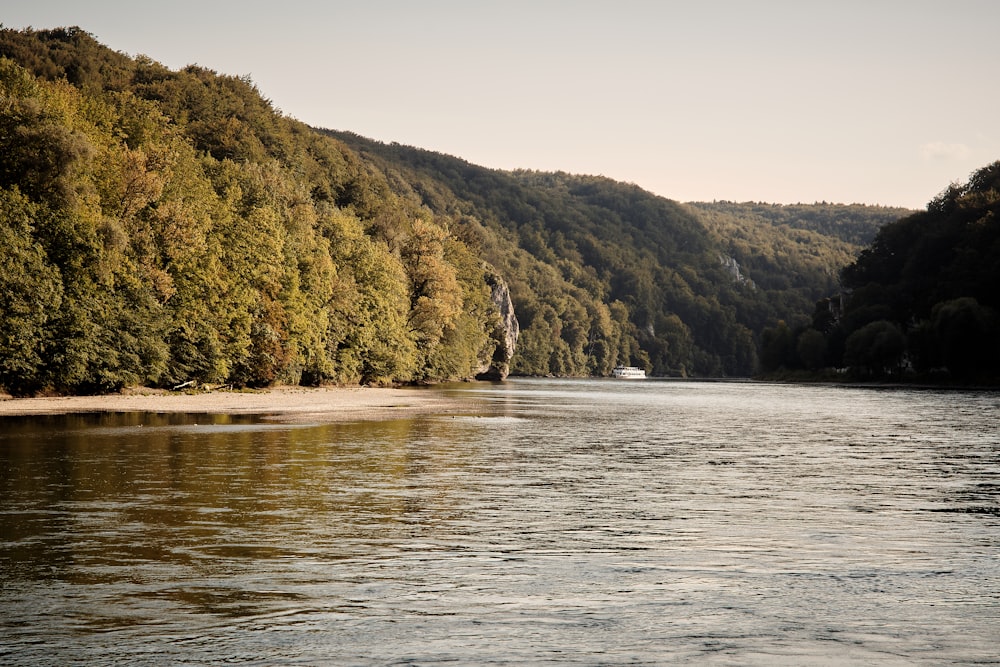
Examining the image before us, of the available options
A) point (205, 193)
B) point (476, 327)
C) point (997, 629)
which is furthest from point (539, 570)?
point (476, 327)

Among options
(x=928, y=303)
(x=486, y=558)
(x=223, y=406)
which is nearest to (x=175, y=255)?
(x=223, y=406)

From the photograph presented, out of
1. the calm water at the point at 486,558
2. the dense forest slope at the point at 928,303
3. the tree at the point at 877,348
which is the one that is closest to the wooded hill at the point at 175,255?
the calm water at the point at 486,558

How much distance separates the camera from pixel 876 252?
636 feet

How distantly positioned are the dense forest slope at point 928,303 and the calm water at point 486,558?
373 ft

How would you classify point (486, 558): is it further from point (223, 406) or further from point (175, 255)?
point (175, 255)

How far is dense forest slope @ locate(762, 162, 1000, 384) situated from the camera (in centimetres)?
13462

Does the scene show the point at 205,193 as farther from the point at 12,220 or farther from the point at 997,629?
the point at 997,629

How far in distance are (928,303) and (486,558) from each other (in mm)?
166176

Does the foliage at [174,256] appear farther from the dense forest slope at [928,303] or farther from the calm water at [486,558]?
the dense forest slope at [928,303]

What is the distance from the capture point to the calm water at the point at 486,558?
32.3ft

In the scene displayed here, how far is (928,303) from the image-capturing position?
16512 centimetres

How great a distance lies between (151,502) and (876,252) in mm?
192092

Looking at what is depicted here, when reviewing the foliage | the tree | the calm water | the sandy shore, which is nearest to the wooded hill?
the foliage

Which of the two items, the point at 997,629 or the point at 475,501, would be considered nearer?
the point at 997,629
